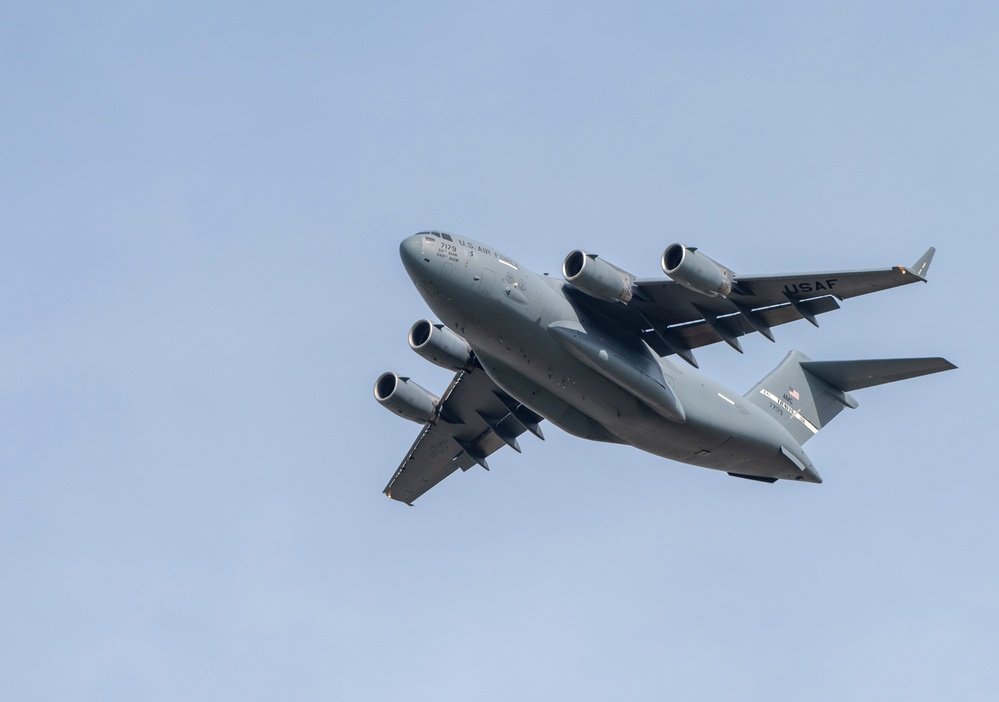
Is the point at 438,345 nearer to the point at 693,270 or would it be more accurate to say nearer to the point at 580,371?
the point at 580,371

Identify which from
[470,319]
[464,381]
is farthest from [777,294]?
[464,381]

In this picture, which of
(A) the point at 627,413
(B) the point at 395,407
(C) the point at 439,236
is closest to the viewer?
(C) the point at 439,236

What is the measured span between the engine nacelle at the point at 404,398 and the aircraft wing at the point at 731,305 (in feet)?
17.4

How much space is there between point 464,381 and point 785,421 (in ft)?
22.0

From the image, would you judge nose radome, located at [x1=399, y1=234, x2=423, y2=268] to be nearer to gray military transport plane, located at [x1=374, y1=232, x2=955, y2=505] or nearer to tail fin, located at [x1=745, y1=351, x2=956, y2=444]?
gray military transport plane, located at [x1=374, y1=232, x2=955, y2=505]

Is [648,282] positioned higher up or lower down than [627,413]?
higher up

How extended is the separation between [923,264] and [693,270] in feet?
12.3

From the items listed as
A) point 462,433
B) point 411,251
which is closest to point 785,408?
point 462,433

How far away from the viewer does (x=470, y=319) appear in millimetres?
23766

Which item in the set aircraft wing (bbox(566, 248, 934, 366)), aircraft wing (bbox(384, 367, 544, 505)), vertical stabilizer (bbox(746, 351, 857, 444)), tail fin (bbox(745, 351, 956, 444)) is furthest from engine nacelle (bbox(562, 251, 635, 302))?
vertical stabilizer (bbox(746, 351, 857, 444))

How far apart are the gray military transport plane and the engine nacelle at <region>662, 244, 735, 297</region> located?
0.08 ft

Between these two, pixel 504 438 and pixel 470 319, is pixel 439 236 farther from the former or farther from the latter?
pixel 504 438

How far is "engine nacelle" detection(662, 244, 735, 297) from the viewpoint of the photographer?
22.9m

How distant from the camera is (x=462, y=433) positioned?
3000 cm
